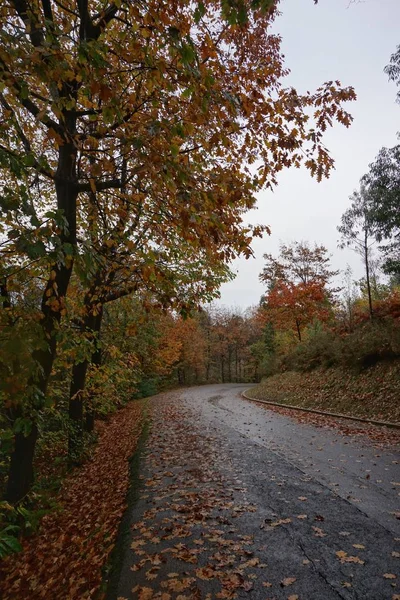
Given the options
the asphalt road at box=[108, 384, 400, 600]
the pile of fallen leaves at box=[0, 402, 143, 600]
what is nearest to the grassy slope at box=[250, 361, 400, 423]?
the asphalt road at box=[108, 384, 400, 600]

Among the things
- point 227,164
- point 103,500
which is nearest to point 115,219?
point 227,164

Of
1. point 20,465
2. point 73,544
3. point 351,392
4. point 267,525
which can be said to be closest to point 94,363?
point 20,465

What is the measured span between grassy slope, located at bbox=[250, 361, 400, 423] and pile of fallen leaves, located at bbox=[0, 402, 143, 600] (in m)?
8.17

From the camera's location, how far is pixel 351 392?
1420cm

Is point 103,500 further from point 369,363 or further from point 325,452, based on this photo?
point 369,363

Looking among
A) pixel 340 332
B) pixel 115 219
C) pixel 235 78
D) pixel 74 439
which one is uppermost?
pixel 235 78

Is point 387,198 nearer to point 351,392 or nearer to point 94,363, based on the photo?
A: point 351,392

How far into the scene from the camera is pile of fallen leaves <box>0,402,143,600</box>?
4.35m

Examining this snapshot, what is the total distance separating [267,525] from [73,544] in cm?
279

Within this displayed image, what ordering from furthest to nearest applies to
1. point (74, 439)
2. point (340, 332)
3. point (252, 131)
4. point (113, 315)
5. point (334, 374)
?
point (340, 332)
point (334, 374)
point (113, 315)
point (74, 439)
point (252, 131)

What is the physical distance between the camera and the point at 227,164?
6227 millimetres

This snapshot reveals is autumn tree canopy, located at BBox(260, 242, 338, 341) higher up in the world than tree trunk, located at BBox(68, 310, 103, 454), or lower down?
higher up

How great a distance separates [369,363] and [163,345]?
2010 cm

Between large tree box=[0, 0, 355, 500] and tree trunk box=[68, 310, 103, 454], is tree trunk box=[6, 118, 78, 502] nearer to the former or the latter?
large tree box=[0, 0, 355, 500]
